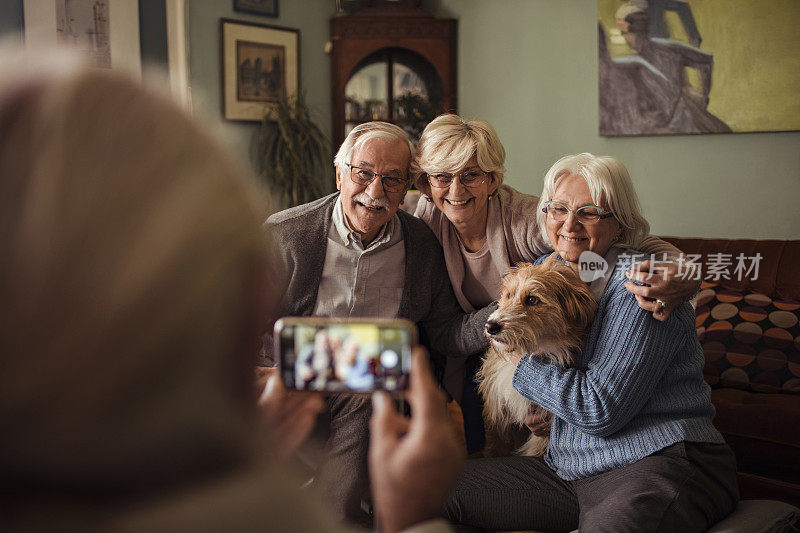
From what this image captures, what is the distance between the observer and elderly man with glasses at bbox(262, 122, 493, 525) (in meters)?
2.12

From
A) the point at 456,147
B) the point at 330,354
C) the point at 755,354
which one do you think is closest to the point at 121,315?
the point at 330,354

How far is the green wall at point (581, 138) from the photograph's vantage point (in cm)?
372

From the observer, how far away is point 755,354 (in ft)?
9.12

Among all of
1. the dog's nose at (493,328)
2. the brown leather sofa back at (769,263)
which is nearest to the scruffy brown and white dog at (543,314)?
the dog's nose at (493,328)

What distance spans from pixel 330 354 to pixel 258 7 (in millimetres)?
4332

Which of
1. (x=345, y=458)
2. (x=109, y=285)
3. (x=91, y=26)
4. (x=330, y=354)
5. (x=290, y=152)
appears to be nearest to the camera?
(x=109, y=285)

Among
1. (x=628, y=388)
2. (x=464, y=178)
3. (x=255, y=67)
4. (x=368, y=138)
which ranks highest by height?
(x=255, y=67)

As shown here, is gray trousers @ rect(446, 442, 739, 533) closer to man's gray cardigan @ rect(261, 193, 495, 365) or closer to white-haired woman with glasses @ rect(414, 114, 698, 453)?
man's gray cardigan @ rect(261, 193, 495, 365)

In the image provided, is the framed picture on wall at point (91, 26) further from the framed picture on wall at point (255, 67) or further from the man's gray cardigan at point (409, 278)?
the man's gray cardigan at point (409, 278)

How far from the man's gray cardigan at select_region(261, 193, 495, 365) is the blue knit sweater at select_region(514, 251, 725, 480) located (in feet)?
1.49

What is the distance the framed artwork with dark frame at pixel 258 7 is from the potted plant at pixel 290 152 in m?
0.57

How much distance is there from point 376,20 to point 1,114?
461 centimetres

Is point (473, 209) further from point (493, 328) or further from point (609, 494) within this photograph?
point (609, 494)

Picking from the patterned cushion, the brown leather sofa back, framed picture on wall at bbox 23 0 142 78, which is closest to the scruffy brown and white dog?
the patterned cushion
